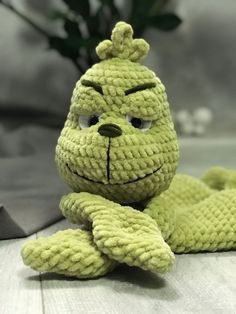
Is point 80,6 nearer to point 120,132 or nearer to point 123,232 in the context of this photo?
point 120,132

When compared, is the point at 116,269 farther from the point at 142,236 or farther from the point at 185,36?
the point at 185,36

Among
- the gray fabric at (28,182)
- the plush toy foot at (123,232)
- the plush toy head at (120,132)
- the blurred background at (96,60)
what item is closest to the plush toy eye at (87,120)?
the plush toy head at (120,132)

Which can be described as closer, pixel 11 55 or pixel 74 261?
pixel 74 261

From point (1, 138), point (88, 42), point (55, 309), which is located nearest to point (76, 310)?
point (55, 309)

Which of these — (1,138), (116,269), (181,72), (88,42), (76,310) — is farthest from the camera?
(181,72)

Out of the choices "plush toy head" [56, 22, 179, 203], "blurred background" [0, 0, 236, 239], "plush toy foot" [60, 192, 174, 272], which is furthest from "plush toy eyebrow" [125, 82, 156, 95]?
"blurred background" [0, 0, 236, 239]

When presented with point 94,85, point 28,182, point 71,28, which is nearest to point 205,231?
point 94,85

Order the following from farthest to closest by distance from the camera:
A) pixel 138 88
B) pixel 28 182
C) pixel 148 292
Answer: pixel 28 182, pixel 138 88, pixel 148 292

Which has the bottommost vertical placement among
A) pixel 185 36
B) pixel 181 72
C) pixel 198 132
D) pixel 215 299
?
pixel 215 299
